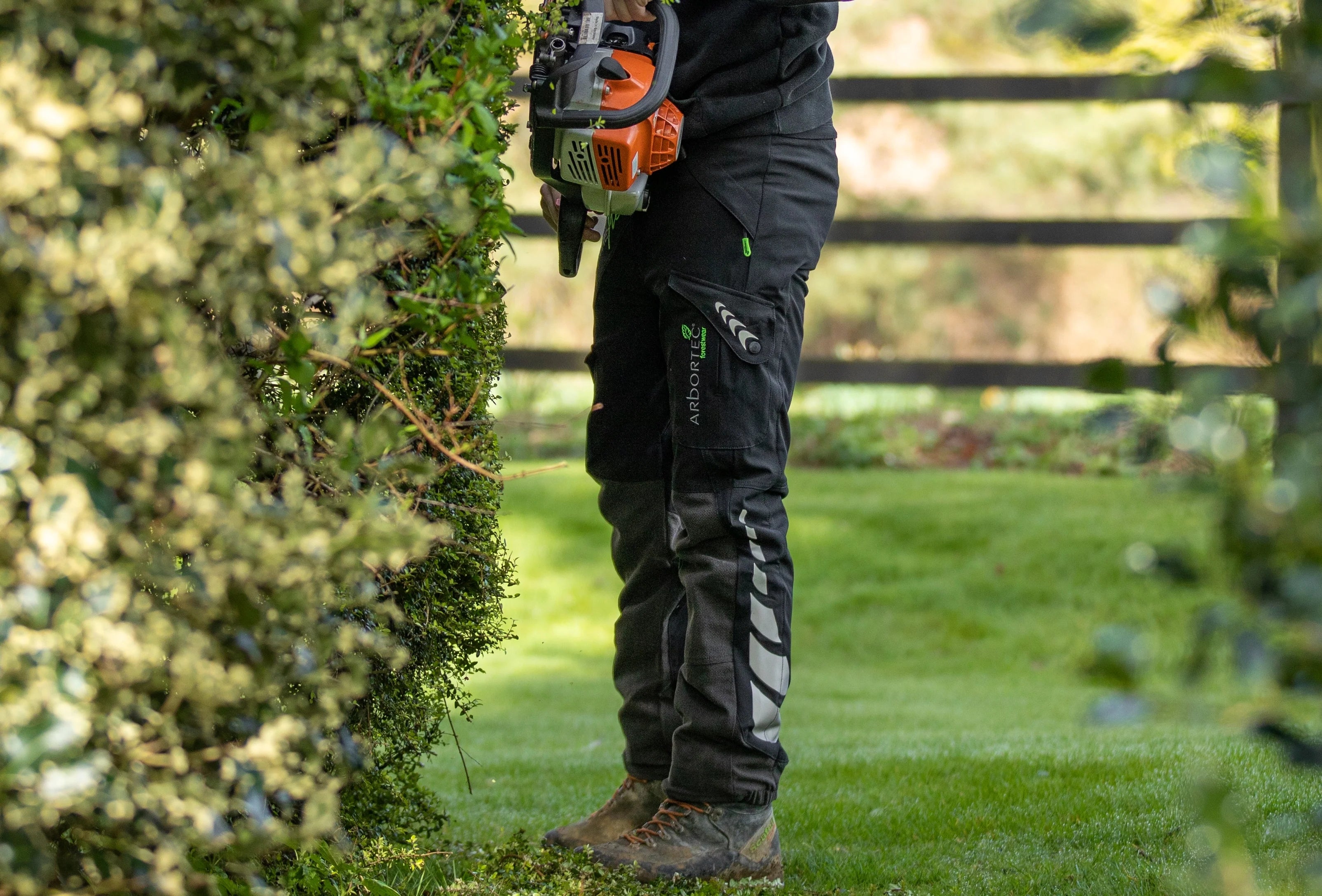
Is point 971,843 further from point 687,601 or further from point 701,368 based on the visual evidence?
point 701,368

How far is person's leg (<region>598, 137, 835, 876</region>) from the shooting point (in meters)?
2.21

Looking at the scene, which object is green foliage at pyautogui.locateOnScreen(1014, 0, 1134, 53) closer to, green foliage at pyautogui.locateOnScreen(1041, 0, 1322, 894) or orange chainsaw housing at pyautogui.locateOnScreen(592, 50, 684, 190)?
green foliage at pyautogui.locateOnScreen(1041, 0, 1322, 894)

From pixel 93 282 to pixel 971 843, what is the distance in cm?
206

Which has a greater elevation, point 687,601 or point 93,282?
point 93,282

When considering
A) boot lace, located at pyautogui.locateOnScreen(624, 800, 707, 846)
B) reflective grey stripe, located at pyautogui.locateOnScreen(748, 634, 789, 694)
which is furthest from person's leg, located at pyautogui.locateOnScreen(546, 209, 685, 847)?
reflective grey stripe, located at pyautogui.locateOnScreen(748, 634, 789, 694)

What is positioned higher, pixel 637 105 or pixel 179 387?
pixel 637 105

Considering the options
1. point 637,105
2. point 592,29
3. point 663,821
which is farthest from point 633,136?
point 663,821

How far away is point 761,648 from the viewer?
2.26 meters

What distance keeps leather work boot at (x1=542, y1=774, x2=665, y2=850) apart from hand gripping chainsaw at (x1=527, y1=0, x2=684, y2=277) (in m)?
1.14

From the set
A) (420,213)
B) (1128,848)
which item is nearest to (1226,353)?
(420,213)

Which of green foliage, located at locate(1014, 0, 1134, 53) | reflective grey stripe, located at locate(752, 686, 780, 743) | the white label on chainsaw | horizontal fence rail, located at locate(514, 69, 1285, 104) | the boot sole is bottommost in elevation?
the boot sole

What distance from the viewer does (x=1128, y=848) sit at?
2.29 metres

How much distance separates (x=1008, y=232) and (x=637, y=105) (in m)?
4.83

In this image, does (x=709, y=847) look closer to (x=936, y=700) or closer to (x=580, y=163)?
(x=580, y=163)
